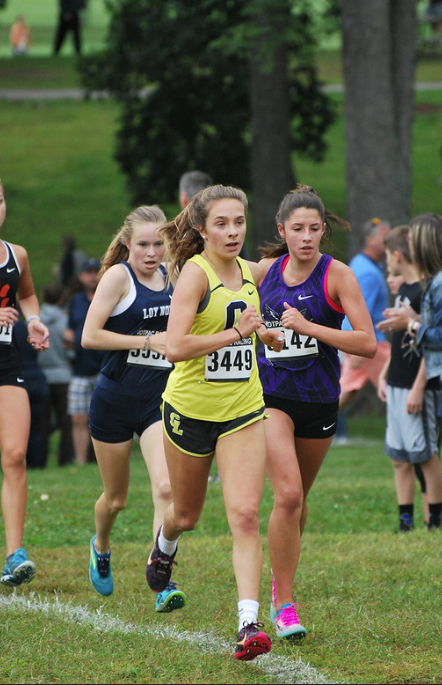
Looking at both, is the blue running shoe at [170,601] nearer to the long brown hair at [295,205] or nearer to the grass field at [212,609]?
the grass field at [212,609]

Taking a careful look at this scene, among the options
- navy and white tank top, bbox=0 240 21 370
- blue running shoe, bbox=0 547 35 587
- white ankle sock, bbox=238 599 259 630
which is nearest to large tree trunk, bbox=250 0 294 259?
navy and white tank top, bbox=0 240 21 370

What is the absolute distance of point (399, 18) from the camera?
17547mm

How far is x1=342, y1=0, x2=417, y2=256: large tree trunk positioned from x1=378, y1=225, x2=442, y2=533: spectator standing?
28.8 feet

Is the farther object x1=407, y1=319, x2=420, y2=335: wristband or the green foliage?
the green foliage

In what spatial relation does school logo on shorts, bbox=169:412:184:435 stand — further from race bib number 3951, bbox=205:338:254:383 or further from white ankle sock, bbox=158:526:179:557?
white ankle sock, bbox=158:526:179:557

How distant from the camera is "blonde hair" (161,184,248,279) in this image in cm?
557

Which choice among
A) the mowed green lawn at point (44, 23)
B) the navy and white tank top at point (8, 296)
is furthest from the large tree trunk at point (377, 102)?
the mowed green lawn at point (44, 23)

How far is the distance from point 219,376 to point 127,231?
5.08ft

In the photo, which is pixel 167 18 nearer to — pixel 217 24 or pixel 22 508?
pixel 217 24

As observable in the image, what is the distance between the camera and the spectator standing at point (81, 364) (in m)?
13.6

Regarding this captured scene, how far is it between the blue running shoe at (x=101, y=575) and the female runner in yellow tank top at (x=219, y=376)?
118cm

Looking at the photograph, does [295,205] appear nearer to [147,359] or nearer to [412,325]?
[147,359]

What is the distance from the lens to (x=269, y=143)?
22859 millimetres

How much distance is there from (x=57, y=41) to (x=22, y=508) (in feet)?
141
